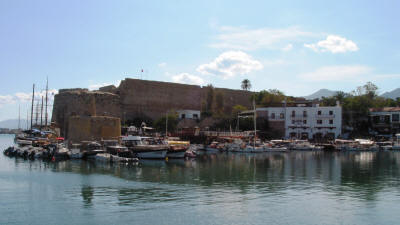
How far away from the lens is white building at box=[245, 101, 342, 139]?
55.3 metres

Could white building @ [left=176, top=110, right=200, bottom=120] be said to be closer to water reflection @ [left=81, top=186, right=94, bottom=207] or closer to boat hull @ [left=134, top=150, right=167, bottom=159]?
boat hull @ [left=134, top=150, right=167, bottom=159]

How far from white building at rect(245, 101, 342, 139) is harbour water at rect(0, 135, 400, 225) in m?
28.6

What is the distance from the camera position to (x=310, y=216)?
1419 cm

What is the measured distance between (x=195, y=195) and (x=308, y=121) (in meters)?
41.5

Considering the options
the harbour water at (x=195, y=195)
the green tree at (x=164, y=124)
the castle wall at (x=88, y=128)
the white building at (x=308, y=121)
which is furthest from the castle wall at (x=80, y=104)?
the harbour water at (x=195, y=195)

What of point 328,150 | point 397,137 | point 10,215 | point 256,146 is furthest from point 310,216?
point 397,137

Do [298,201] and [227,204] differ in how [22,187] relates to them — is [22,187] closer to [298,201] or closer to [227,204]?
[227,204]

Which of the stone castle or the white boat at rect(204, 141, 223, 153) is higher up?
the stone castle

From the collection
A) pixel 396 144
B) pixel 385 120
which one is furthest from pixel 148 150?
pixel 385 120

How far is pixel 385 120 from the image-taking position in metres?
57.9

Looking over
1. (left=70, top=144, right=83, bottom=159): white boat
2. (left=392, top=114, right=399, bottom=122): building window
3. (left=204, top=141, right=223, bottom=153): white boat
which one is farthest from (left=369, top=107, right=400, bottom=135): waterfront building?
(left=70, top=144, right=83, bottom=159): white boat

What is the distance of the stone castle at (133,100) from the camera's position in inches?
2202

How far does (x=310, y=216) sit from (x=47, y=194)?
10618 mm

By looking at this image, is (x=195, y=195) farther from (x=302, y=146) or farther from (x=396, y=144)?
(x=396, y=144)
